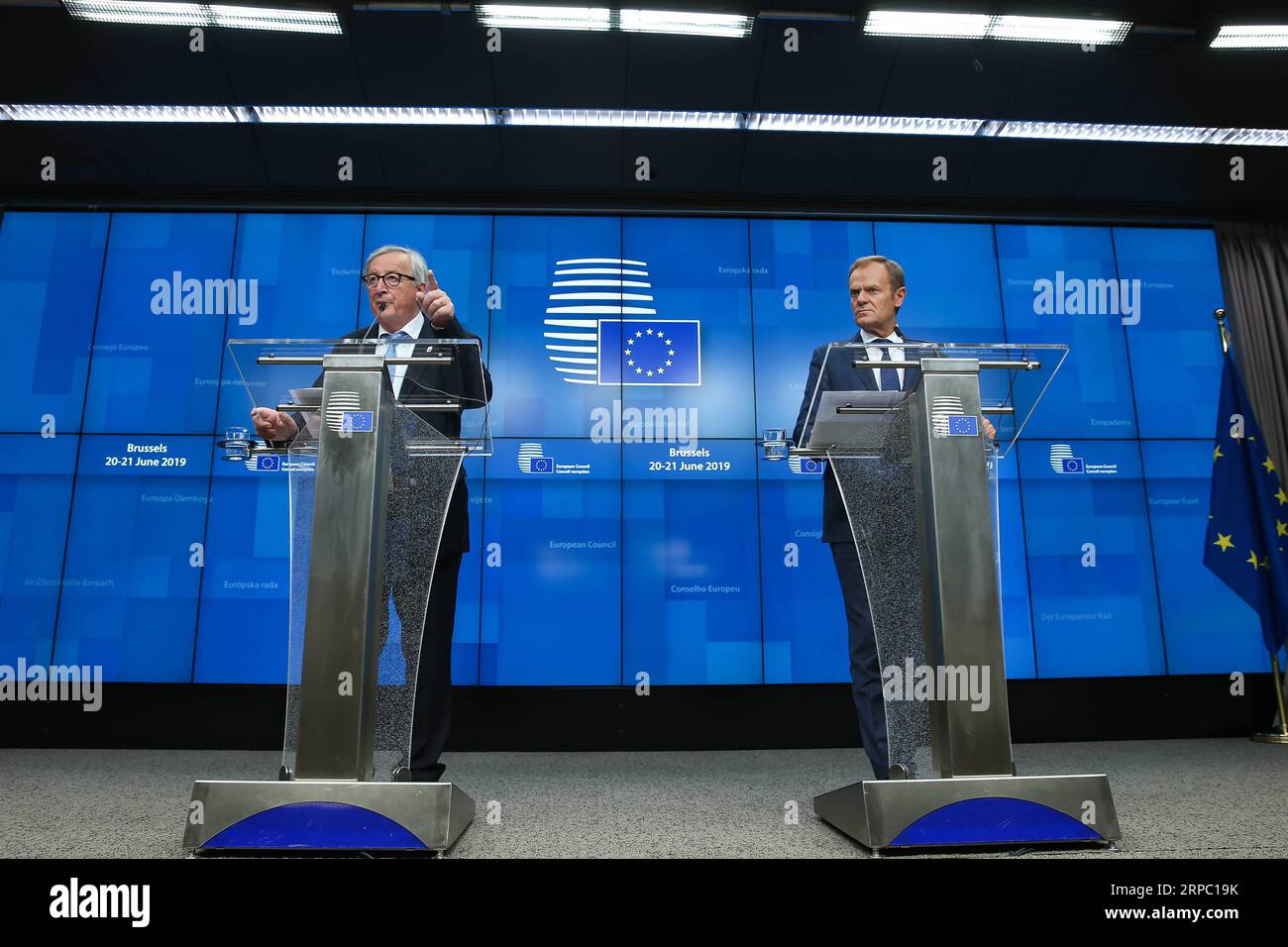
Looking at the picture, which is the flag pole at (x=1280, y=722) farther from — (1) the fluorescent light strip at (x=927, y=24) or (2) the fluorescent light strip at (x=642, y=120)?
(1) the fluorescent light strip at (x=927, y=24)

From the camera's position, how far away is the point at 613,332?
428 cm

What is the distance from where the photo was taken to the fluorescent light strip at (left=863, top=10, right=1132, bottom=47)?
11.6ft

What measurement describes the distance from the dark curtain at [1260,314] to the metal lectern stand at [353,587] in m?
4.84

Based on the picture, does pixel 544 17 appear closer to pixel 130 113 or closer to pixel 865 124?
pixel 865 124

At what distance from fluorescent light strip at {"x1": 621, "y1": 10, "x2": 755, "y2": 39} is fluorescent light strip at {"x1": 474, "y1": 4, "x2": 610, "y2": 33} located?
0.12 metres

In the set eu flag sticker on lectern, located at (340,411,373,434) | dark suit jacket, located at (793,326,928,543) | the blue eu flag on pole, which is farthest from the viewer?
the blue eu flag on pole

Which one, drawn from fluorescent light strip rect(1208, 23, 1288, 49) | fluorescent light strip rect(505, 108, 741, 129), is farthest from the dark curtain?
fluorescent light strip rect(505, 108, 741, 129)

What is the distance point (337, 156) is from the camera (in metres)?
4.21

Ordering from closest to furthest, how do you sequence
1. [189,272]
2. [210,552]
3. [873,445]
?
[873,445] < [210,552] < [189,272]

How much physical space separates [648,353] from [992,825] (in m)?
3.15

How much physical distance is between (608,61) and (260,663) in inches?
135

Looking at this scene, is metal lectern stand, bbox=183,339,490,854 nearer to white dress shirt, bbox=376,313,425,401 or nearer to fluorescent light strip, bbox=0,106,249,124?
white dress shirt, bbox=376,313,425,401
